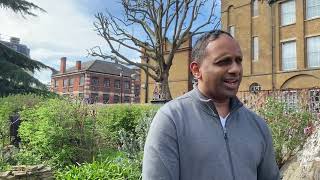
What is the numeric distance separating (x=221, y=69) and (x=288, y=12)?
29794 mm

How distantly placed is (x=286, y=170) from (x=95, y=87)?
64.0 m

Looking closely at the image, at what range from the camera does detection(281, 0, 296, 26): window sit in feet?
96.6

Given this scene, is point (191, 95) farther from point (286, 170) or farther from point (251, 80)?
point (251, 80)

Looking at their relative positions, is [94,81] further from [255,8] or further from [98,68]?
[255,8]

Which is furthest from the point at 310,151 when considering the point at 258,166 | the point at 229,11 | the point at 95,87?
the point at 95,87

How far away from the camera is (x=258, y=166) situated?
85.1 inches

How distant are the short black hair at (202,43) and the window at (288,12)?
29.1m

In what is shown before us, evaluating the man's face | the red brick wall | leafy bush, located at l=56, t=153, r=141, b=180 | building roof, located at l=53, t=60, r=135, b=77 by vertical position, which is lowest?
leafy bush, located at l=56, t=153, r=141, b=180

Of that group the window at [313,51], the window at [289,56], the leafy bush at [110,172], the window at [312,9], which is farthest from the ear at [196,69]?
the window at [312,9]

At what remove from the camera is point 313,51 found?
28.0 m

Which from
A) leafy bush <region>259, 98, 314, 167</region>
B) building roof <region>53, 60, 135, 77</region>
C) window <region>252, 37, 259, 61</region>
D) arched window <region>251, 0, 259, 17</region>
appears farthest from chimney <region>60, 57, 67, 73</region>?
leafy bush <region>259, 98, 314, 167</region>

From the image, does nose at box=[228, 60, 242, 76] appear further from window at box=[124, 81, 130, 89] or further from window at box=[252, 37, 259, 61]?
window at box=[124, 81, 130, 89]

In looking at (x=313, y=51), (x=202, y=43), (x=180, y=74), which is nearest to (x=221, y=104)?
(x=202, y=43)

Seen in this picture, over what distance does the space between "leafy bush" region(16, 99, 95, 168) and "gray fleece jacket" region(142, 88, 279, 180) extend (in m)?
7.79
